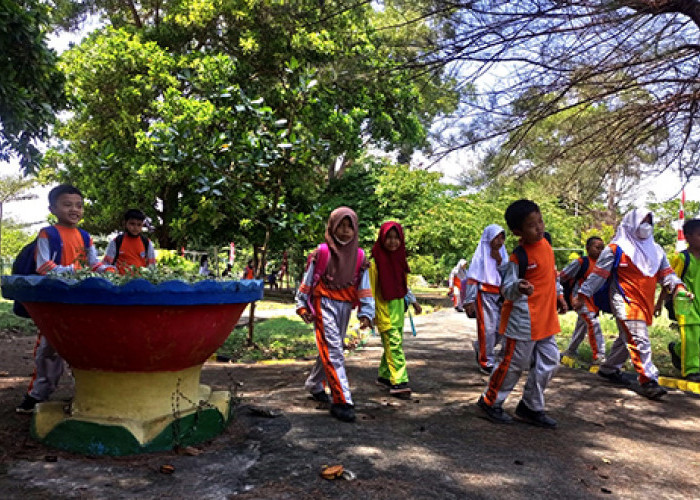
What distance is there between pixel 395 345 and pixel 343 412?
116cm

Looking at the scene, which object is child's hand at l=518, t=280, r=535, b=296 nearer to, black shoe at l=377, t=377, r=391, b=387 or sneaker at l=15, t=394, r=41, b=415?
black shoe at l=377, t=377, r=391, b=387

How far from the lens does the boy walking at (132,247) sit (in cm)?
519

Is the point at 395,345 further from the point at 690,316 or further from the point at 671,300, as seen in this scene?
the point at 690,316

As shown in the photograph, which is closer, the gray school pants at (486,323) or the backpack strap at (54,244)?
the backpack strap at (54,244)

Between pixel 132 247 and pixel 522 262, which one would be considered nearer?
pixel 522 262

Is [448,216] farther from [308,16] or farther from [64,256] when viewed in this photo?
[64,256]

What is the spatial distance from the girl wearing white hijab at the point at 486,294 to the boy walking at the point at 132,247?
139 inches

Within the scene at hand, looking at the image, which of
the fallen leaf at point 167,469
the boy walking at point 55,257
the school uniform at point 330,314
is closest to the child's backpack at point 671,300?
the school uniform at point 330,314

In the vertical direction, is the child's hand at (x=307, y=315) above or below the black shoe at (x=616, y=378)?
above

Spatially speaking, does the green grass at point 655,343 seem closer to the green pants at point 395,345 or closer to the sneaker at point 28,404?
the green pants at point 395,345

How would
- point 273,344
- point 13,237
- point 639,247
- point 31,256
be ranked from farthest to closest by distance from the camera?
point 13,237 → point 273,344 → point 639,247 → point 31,256

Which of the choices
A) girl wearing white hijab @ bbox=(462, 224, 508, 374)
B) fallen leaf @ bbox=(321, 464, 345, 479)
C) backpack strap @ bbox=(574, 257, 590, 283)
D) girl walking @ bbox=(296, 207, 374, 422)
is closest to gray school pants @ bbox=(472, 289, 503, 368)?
girl wearing white hijab @ bbox=(462, 224, 508, 374)

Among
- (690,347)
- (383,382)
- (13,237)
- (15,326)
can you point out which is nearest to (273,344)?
(383,382)

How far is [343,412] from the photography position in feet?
13.0
